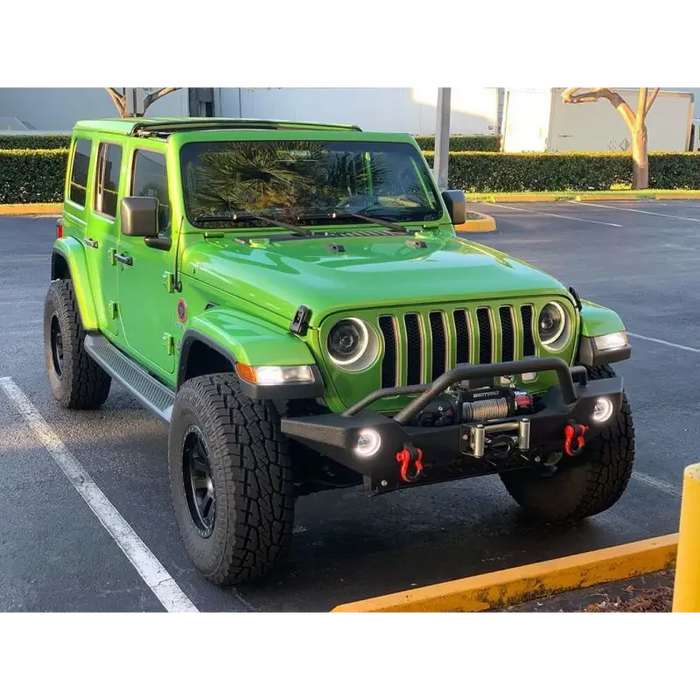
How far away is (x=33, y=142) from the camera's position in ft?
86.5

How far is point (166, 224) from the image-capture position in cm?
548

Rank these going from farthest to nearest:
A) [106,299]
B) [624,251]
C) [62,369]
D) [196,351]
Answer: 1. [624,251]
2. [62,369]
3. [106,299]
4. [196,351]

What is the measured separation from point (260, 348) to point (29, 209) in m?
16.9

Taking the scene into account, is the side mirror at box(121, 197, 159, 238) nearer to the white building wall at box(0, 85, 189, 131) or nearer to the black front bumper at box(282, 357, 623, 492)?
the black front bumper at box(282, 357, 623, 492)

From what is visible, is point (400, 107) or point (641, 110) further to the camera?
point (400, 107)

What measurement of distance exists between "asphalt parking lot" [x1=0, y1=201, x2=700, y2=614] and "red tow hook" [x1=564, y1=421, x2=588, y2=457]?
0.73 meters

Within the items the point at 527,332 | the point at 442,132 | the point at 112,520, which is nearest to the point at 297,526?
the point at 112,520

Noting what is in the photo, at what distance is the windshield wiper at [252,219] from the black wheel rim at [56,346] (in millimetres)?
2367

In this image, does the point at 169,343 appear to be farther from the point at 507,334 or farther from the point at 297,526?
the point at 507,334

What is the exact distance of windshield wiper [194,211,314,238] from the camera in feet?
17.5

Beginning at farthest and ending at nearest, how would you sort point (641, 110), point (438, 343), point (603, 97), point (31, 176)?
1. point (603, 97)
2. point (641, 110)
3. point (31, 176)
4. point (438, 343)
